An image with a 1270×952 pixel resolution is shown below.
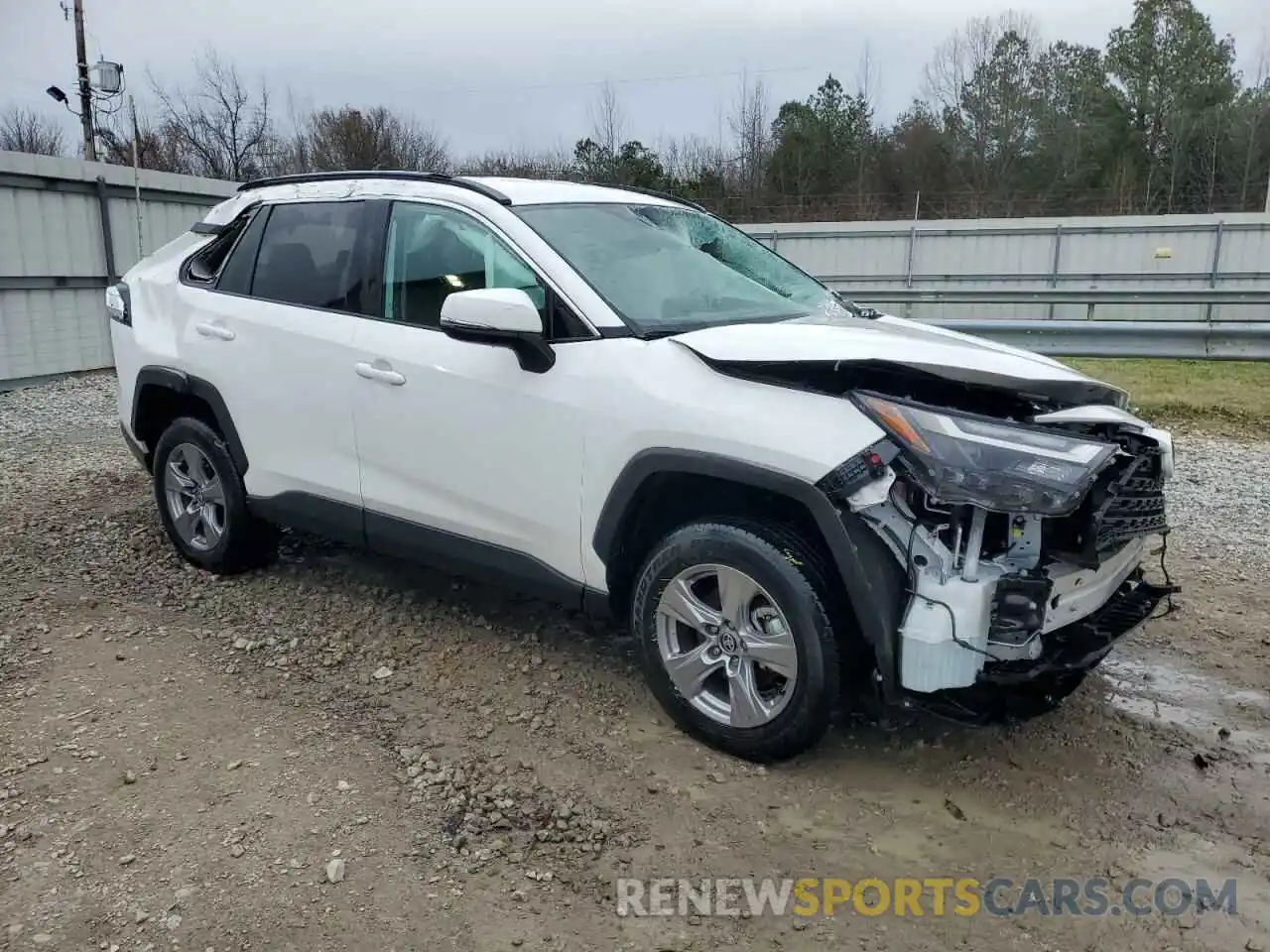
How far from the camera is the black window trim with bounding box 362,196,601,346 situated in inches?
138

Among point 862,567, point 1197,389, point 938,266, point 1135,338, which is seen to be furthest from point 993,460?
point 938,266

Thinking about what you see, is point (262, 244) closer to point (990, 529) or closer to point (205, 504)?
point (205, 504)

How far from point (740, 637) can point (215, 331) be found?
2970 millimetres

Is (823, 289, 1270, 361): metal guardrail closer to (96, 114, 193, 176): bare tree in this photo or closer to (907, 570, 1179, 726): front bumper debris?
(907, 570, 1179, 726): front bumper debris

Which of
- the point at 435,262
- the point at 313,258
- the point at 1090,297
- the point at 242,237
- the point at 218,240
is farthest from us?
the point at 1090,297

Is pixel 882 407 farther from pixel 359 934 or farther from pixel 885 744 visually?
pixel 359 934

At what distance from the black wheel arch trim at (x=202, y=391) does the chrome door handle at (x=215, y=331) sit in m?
0.22

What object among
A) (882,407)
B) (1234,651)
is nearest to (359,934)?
(882,407)

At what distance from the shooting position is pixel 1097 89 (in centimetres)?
3841

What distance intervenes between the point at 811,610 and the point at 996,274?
18.9m

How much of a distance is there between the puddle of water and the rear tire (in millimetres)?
3891

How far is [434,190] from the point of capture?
409 centimetres

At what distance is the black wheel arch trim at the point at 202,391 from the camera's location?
4672 mm

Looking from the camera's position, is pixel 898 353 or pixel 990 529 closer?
pixel 990 529
